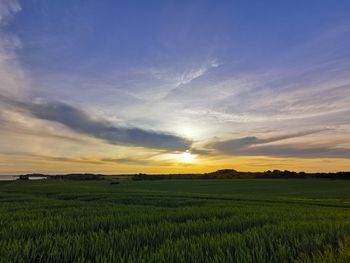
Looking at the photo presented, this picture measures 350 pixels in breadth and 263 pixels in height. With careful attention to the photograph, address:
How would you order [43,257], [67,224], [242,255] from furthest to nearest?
1. [67,224]
2. [43,257]
3. [242,255]

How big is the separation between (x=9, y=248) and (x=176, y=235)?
3597 mm

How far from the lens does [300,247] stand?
21.5 feet

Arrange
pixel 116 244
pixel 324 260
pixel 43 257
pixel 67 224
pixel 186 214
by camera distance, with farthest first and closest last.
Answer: pixel 186 214
pixel 67 224
pixel 116 244
pixel 43 257
pixel 324 260

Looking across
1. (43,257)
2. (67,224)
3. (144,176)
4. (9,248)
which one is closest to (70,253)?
(43,257)

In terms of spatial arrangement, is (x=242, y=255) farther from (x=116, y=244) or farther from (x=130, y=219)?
(x=130, y=219)

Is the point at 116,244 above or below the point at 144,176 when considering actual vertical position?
below

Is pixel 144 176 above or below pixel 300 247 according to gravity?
above

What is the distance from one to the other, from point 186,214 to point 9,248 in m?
7.76

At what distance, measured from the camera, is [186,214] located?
43.8ft

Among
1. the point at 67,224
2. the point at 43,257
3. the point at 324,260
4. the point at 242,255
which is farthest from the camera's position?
the point at 67,224

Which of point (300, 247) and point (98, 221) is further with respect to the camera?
point (98, 221)

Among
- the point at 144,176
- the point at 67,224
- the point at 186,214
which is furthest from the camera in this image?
the point at 144,176

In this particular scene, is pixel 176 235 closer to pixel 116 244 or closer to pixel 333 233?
pixel 116 244

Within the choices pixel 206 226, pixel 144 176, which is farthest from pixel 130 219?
pixel 144 176
